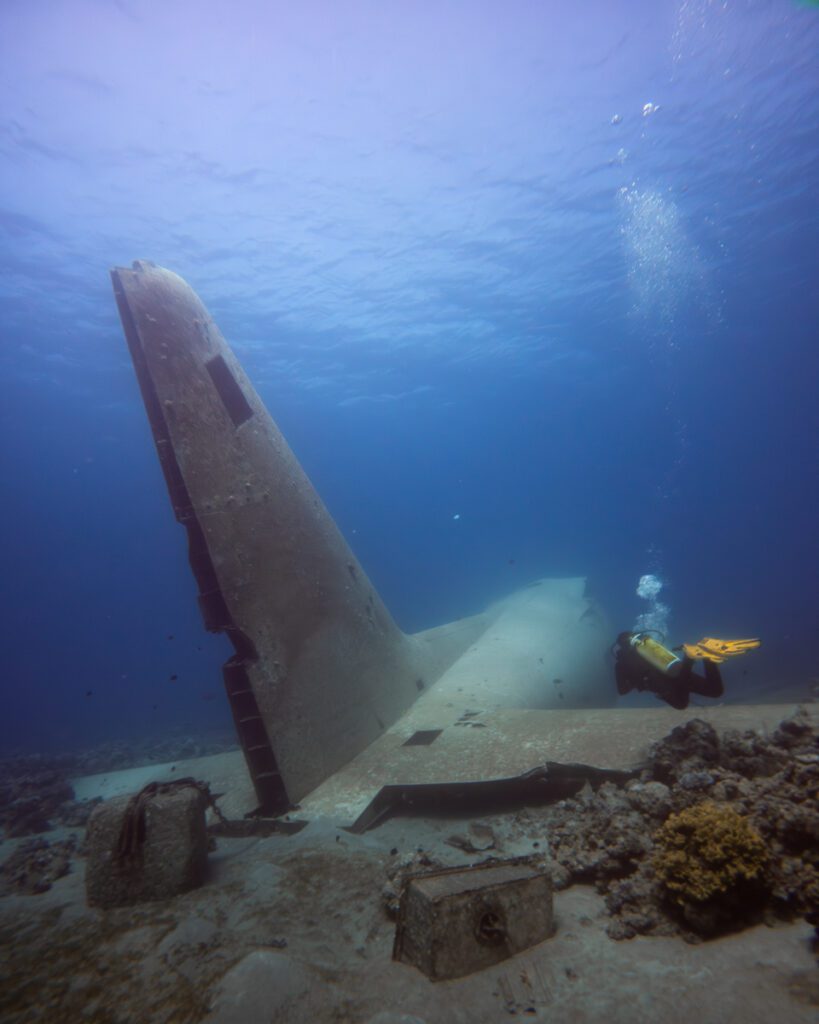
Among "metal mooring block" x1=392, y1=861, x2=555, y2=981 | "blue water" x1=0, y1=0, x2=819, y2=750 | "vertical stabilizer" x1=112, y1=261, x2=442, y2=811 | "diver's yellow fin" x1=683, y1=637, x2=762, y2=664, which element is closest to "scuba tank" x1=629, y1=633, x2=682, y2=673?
"diver's yellow fin" x1=683, y1=637, x2=762, y2=664

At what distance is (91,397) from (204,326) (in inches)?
1447

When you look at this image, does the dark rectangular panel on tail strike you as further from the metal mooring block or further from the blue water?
the blue water

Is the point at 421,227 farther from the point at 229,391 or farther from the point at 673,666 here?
the point at 673,666

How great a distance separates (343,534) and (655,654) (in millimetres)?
19395

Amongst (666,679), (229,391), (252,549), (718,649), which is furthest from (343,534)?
(718,649)

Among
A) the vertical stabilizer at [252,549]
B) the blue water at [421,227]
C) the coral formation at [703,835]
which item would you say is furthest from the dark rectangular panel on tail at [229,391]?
the blue water at [421,227]

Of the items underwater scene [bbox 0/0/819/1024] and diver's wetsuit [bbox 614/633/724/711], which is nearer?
underwater scene [bbox 0/0/819/1024]

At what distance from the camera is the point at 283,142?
17250mm

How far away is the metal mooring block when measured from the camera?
257 centimetres

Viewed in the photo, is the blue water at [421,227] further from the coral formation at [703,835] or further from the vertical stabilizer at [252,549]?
the coral formation at [703,835]

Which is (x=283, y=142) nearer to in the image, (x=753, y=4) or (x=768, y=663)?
(x=753, y=4)

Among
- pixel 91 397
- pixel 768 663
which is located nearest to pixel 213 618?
pixel 768 663

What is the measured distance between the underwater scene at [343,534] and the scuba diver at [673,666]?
0.05 m

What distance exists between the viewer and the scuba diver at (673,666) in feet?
16.8
